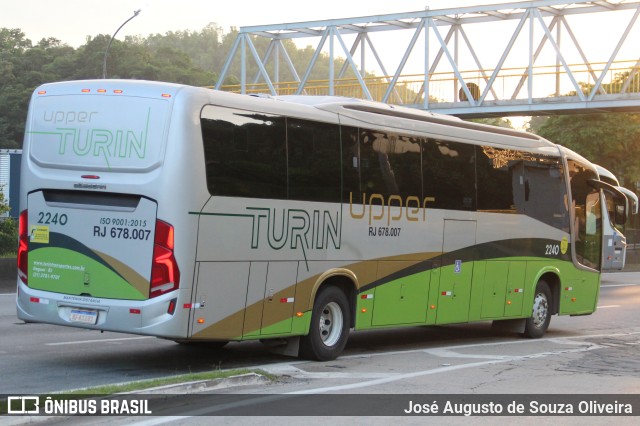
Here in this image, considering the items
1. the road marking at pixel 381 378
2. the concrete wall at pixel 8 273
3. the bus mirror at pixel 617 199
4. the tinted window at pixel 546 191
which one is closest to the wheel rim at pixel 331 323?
the road marking at pixel 381 378

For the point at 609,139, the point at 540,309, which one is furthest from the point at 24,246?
the point at 609,139

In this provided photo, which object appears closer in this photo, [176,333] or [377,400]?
[377,400]

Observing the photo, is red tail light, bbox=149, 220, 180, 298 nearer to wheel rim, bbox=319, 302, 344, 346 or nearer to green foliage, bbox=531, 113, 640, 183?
wheel rim, bbox=319, 302, 344, 346

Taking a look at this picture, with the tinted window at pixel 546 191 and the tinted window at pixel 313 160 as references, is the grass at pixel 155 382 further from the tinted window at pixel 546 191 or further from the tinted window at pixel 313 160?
the tinted window at pixel 546 191

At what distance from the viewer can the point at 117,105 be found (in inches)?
455

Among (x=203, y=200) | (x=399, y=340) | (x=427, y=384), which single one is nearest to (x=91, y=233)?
(x=203, y=200)

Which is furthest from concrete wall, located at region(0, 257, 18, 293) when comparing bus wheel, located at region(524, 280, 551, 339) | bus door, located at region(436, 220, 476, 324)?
bus wheel, located at region(524, 280, 551, 339)

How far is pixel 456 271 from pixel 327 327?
303 cm

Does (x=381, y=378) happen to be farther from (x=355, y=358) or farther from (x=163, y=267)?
(x=163, y=267)

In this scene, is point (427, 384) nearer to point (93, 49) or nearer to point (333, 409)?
point (333, 409)

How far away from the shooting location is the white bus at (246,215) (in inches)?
446

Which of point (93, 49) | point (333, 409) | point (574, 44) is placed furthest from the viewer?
point (93, 49)

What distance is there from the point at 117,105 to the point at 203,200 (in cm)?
144

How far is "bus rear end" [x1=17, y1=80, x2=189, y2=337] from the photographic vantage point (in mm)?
11258
